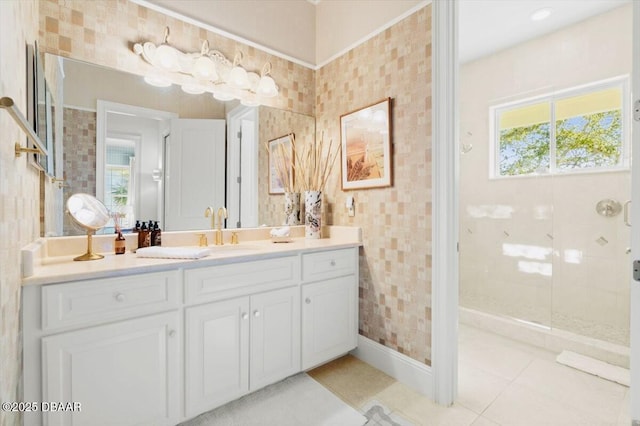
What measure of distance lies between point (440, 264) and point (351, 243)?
0.62 metres

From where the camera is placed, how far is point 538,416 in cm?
158

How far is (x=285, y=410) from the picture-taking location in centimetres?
161

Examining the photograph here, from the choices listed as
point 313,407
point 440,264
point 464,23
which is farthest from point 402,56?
point 313,407

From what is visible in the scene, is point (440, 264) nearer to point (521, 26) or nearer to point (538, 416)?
point (538, 416)

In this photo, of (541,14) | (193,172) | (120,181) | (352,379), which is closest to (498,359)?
(352,379)

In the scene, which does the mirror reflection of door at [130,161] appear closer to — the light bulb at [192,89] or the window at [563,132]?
the light bulb at [192,89]

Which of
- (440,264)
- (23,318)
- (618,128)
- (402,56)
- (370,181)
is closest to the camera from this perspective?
(23,318)

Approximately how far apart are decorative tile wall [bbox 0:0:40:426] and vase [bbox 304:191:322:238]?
1.53m

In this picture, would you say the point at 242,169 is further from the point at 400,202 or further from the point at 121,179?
the point at 400,202

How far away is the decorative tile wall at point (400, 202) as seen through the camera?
1780 millimetres

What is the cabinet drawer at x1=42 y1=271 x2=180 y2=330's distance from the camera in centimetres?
110

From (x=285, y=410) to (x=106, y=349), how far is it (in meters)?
0.94

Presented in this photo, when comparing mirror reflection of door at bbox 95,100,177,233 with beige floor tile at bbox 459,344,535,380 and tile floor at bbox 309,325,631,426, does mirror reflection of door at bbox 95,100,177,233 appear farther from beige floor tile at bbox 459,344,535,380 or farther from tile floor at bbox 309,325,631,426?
beige floor tile at bbox 459,344,535,380

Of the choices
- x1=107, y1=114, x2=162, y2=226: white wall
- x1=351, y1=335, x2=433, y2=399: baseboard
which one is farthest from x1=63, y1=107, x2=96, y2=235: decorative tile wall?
x1=351, y1=335, x2=433, y2=399: baseboard
